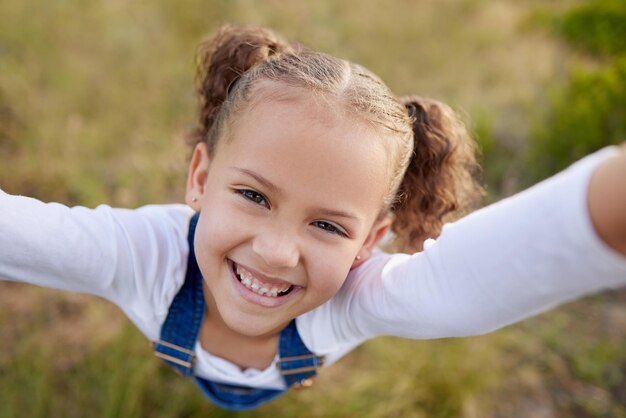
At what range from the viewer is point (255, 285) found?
121cm

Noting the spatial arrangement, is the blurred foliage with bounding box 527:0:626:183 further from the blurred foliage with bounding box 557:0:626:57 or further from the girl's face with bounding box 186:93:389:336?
the girl's face with bounding box 186:93:389:336

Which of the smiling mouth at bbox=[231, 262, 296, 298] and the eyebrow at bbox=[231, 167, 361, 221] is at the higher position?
the eyebrow at bbox=[231, 167, 361, 221]

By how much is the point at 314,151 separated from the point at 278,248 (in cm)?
19

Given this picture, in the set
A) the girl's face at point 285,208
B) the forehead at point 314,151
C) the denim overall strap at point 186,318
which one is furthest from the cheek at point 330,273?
the denim overall strap at point 186,318

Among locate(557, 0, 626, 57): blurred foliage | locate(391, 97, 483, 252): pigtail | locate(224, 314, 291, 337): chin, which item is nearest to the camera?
locate(224, 314, 291, 337): chin

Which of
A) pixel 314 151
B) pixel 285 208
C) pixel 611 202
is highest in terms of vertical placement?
pixel 611 202

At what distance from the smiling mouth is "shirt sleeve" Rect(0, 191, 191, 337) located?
0.69ft

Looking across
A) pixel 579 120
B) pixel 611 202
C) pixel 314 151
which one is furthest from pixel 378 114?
pixel 579 120

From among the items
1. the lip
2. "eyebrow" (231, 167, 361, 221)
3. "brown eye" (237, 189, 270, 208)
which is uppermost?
"eyebrow" (231, 167, 361, 221)

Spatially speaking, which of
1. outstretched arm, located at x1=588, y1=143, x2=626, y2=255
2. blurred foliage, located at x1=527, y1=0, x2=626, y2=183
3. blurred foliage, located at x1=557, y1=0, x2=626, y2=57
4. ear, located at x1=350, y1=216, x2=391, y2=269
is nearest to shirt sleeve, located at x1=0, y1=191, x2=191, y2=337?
ear, located at x1=350, y1=216, x2=391, y2=269

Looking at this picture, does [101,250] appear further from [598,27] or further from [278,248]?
[598,27]

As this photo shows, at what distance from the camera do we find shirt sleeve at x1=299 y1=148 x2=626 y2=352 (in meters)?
0.72

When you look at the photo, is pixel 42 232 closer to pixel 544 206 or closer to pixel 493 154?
pixel 544 206

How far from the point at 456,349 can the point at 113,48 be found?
101 inches
